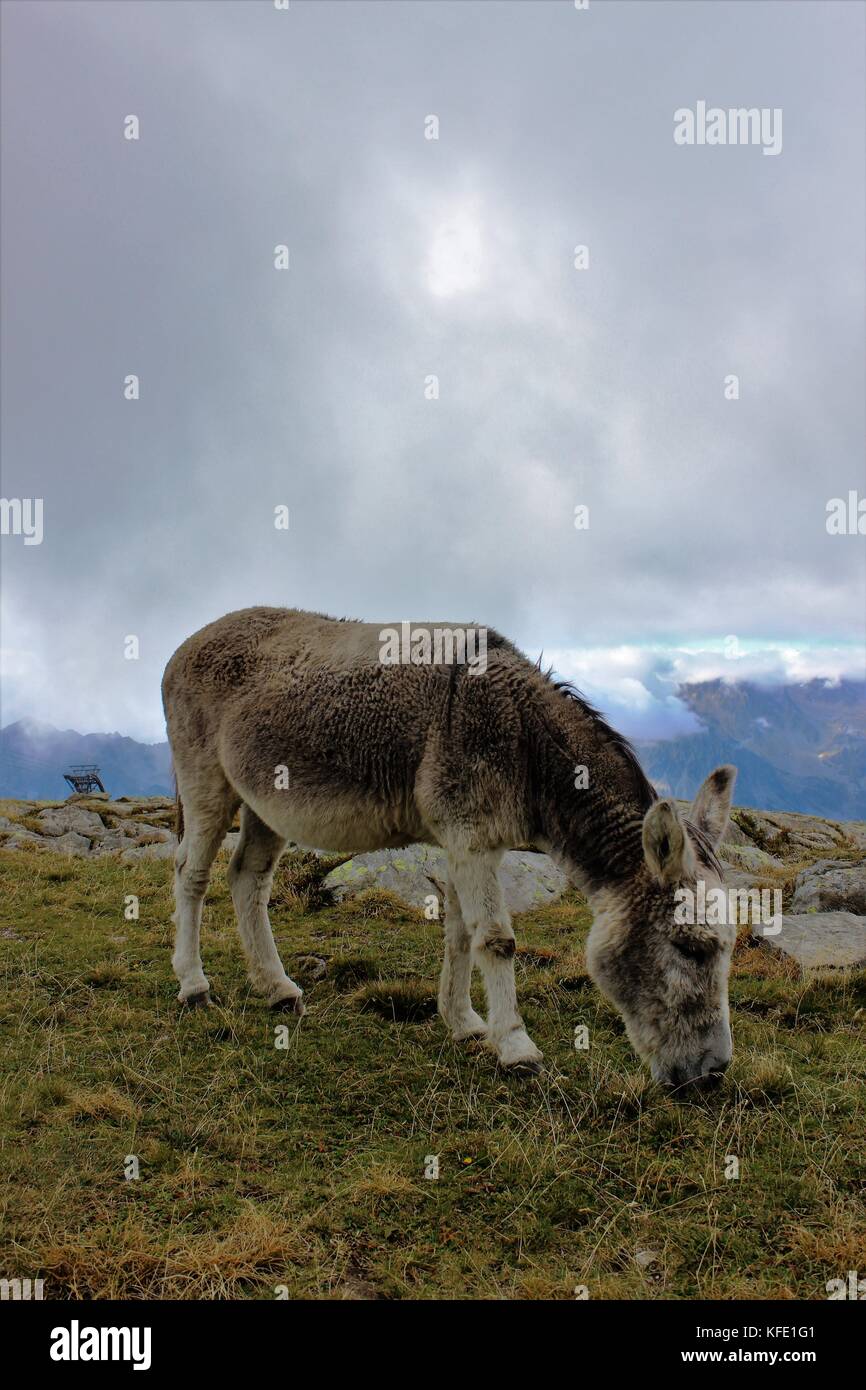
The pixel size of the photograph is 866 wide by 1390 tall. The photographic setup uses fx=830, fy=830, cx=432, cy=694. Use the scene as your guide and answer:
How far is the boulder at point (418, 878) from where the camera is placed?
13414mm

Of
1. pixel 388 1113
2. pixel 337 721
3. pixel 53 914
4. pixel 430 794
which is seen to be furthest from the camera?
pixel 53 914

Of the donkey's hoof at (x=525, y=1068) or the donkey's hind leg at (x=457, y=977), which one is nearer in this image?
the donkey's hoof at (x=525, y=1068)

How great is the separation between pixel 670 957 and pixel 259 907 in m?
4.65

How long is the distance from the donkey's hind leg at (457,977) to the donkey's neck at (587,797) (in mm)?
1226

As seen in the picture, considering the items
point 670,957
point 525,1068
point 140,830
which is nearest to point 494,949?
point 525,1068

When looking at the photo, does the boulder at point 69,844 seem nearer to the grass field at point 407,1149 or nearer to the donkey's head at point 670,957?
the grass field at point 407,1149

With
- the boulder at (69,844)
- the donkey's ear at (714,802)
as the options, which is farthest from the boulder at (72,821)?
the donkey's ear at (714,802)

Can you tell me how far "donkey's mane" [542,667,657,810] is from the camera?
7.07 metres

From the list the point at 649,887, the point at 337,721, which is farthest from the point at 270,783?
the point at 649,887

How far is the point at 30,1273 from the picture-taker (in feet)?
13.8

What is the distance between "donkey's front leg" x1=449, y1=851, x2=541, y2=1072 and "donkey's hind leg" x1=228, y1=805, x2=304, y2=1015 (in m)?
2.47
